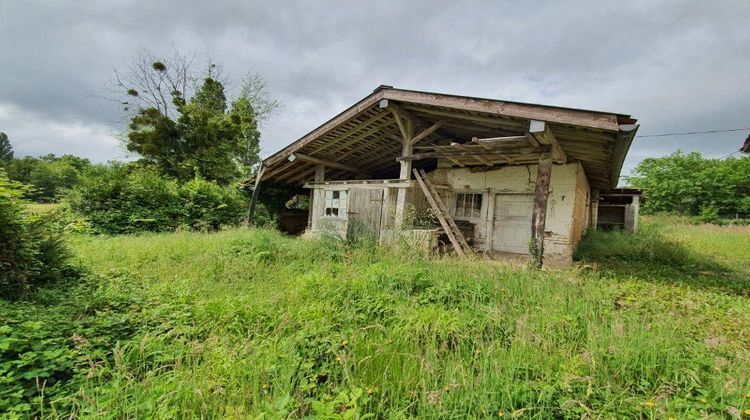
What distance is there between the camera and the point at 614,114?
4316 mm

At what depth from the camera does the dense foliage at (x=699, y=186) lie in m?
22.7

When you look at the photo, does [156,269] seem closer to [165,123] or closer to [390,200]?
[390,200]

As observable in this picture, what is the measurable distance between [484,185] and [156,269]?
318 inches

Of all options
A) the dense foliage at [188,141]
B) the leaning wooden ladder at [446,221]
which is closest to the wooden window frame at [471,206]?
the leaning wooden ladder at [446,221]

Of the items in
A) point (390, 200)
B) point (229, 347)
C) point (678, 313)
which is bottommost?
point (229, 347)

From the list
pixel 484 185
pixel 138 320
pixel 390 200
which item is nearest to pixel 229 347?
pixel 138 320

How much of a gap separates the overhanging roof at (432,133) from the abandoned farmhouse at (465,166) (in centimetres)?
2

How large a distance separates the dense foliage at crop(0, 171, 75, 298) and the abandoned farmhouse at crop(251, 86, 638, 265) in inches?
215

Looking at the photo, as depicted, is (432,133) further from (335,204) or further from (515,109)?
(335,204)

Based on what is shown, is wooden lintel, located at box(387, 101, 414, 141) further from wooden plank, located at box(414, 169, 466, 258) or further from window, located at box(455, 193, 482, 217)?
window, located at box(455, 193, 482, 217)

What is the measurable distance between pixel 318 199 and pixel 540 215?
705cm

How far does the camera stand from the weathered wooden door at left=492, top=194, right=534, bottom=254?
8164 millimetres

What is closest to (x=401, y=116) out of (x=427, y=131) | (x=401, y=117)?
(x=401, y=117)

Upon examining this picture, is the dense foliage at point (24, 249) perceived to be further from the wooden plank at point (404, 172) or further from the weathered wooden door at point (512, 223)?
the weathered wooden door at point (512, 223)
